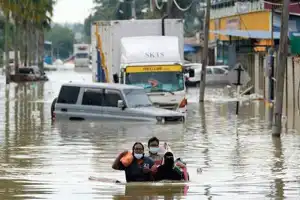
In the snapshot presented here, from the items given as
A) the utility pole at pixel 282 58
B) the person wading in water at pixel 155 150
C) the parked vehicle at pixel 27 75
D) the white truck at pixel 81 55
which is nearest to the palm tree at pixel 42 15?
the parked vehicle at pixel 27 75

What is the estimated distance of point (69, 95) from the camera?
34938 millimetres

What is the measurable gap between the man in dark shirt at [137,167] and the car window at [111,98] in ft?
51.4

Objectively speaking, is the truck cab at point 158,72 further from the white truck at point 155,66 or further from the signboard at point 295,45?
the signboard at point 295,45

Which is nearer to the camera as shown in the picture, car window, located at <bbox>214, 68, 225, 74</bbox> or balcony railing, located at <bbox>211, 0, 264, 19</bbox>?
balcony railing, located at <bbox>211, 0, 264, 19</bbox>

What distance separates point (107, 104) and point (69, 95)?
4.98ft

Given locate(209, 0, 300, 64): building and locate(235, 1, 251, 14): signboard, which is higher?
locate(235, 1, 251, 14): signboard

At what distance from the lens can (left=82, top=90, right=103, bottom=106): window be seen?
34281 millimetres

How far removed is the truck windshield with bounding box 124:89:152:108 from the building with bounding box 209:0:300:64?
11.6 metres

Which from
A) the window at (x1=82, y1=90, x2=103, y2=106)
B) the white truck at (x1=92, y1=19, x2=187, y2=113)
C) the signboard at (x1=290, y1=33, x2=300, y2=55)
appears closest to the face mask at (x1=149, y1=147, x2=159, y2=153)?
the window at (x1=82, y1=90, x2=103, y2=106)

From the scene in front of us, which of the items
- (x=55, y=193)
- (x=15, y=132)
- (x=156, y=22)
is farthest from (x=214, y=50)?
(x=55, y=193)

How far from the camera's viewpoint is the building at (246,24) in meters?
55.0

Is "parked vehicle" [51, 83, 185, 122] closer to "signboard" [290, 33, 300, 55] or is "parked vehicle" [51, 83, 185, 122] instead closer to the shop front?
"signboard" [290, 33, 300, 55]

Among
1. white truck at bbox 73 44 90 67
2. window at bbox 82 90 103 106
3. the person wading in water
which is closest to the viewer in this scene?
the person wading in water

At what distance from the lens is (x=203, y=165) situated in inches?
864
